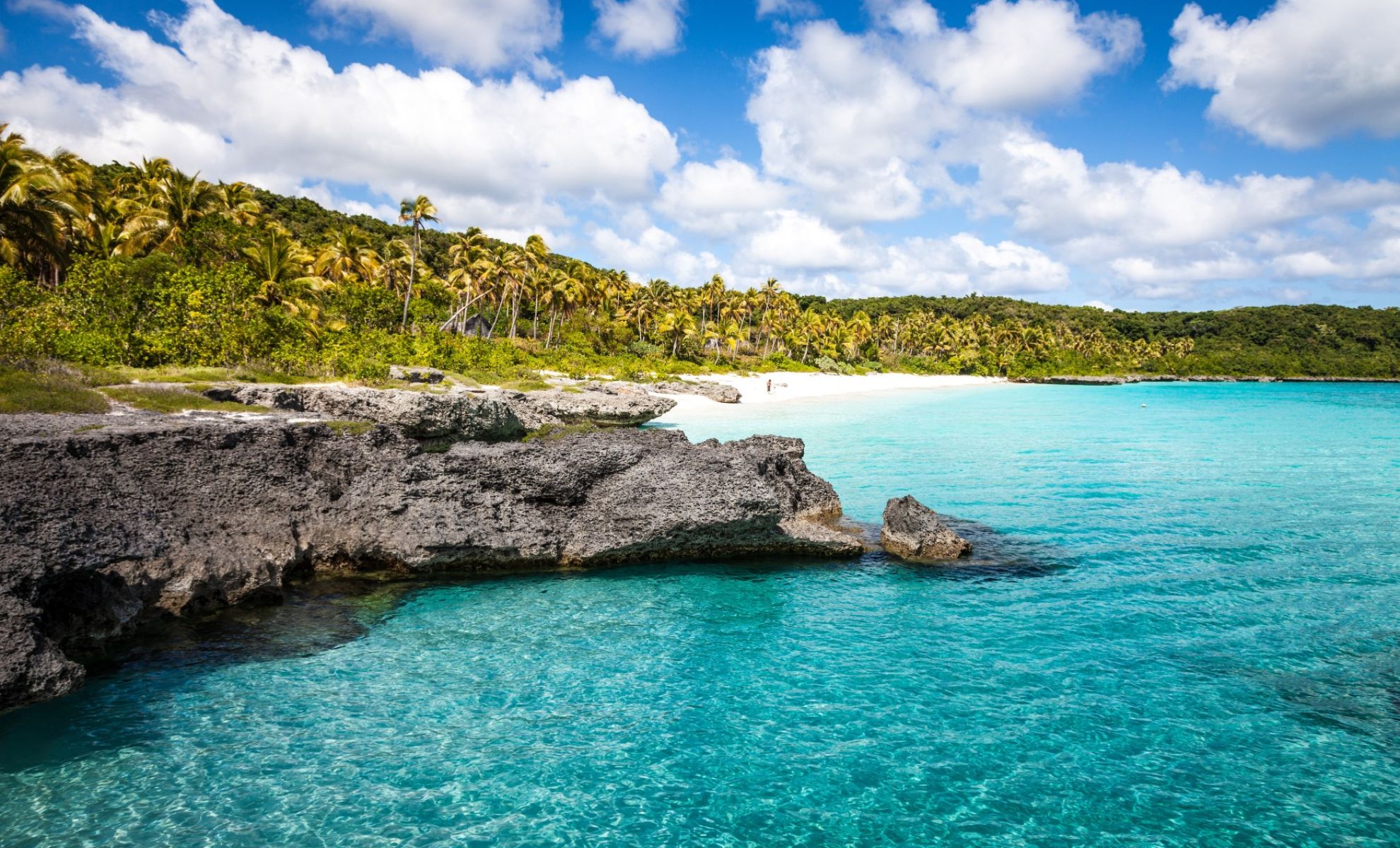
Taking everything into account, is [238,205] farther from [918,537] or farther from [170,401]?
[918,537]

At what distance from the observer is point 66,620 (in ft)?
33.8

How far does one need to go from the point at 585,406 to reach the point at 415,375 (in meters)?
9.48

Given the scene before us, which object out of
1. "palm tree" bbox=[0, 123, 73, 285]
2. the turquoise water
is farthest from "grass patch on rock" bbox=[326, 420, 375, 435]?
"palm tree" bbox=[0, 123, 73, 285]

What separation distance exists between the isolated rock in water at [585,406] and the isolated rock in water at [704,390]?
17.2m

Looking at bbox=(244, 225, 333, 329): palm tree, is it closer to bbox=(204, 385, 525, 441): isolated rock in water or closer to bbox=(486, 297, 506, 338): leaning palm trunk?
bbox=(486, 297, 506, 338): leaning palm trunk

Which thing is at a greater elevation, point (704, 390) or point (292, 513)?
point (704, 390)

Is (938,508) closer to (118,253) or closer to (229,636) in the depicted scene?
(229,636)

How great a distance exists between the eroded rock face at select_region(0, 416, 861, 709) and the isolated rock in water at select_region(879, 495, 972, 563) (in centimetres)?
107

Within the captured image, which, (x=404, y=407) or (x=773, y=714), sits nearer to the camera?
(x=773, y=714)

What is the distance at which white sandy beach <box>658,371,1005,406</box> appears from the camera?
3103 inches

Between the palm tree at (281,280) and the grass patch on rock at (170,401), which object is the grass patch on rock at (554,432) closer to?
the grass patch on rock at (170,401)

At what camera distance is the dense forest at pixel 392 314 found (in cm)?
3319

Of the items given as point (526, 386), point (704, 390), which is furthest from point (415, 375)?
point (704, 390)

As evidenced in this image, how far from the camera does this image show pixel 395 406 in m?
21.3
